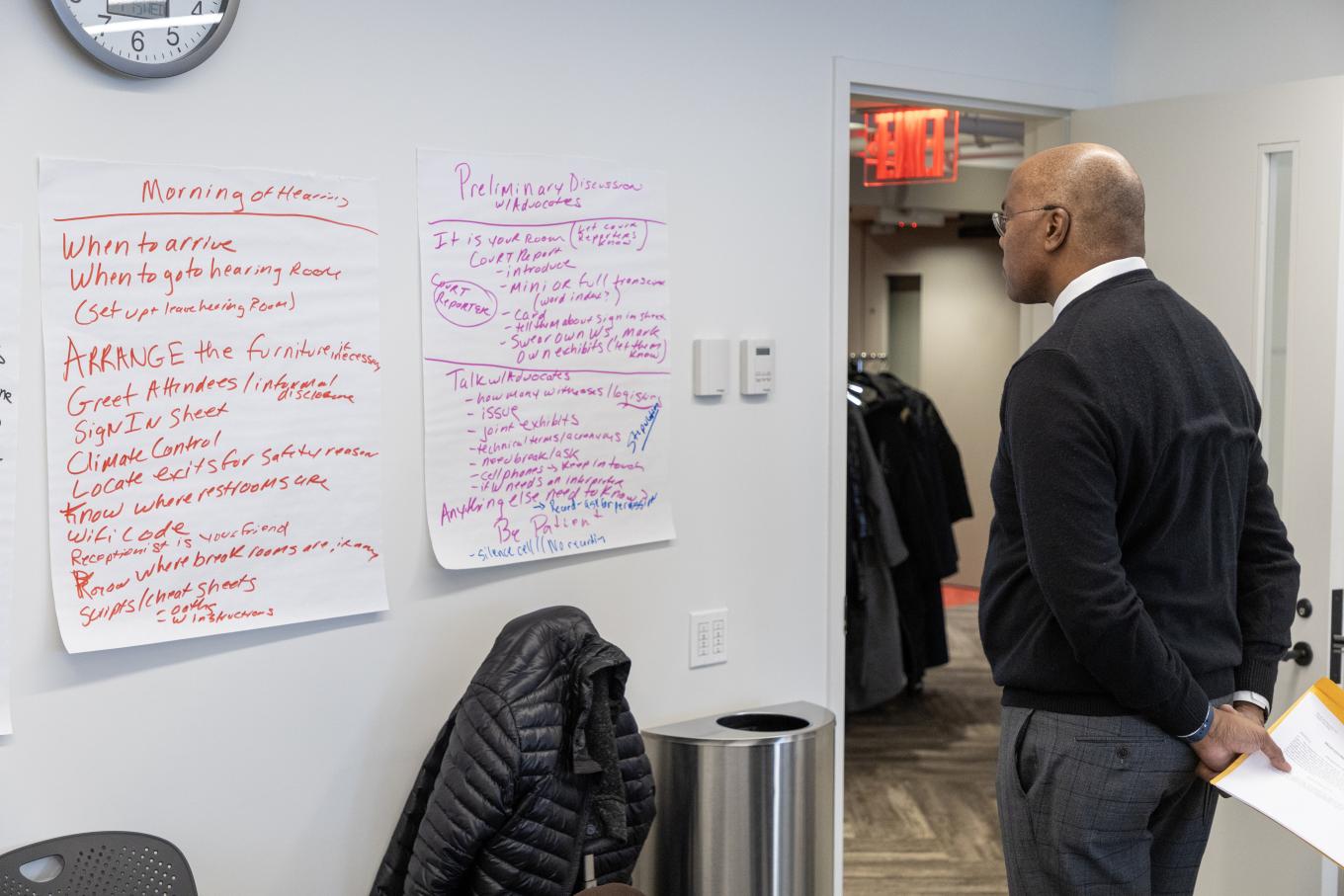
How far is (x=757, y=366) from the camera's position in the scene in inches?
99.0

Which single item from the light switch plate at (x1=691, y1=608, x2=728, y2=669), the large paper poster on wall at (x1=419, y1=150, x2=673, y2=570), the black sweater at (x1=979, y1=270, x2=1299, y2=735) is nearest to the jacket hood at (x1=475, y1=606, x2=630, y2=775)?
the large paper poster on wall at (x1=419, y1=150, x2=673, y2=570)

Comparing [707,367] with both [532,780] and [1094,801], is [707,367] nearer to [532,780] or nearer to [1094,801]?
[532,780]

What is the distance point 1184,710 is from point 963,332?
619cm

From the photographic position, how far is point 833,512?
2.67 m

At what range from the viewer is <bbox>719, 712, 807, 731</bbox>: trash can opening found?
2.46 metres

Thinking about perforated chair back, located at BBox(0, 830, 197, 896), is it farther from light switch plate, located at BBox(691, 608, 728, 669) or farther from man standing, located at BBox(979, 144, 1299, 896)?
man standing, located at BBox(979, 144, 1299, 896)

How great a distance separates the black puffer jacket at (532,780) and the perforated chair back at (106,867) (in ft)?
1.15

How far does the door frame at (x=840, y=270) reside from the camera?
8.60ft

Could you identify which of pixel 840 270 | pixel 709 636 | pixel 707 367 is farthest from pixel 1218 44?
pixel 709 636

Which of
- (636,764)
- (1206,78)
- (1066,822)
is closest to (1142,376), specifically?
(1066,822)

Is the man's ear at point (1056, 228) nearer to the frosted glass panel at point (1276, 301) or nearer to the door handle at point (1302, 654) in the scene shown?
the frosted glass panel at point (1276, 301)

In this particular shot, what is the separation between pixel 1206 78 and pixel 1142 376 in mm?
1645

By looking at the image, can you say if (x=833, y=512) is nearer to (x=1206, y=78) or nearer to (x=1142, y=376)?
(x=1142, y=376)

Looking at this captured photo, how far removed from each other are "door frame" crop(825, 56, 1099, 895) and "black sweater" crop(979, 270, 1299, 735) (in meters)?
0.86
